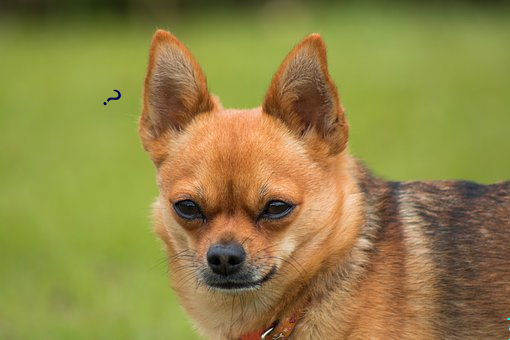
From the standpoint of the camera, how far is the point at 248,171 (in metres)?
4.21

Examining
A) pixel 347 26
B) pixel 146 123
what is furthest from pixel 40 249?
pixel 347 26

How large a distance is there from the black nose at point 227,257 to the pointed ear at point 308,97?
83 centimetres

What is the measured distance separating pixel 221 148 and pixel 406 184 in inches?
48.5

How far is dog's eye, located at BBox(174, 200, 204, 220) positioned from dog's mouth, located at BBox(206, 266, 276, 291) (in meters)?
0.35

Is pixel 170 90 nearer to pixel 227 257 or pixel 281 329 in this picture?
pixel 227 257

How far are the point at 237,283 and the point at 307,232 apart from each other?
455 millimetres

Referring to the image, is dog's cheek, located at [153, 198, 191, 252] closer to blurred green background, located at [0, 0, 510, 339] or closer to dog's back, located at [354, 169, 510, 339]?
blurred green background, located at [0, 0, 510, 339]

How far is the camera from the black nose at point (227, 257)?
406 cm

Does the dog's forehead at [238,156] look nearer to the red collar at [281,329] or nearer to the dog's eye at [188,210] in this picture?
the dog's eye at [188,210]

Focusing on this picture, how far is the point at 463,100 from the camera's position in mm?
13008

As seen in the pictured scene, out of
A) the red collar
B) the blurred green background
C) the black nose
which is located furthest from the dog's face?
the blurred green background

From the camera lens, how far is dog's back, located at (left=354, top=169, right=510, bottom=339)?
4.32 meters

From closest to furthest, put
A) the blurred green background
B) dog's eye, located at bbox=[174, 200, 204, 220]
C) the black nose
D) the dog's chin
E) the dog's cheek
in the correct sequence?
the black nose → the dog's chin → dog's eye, located at bbox=[174, 200, 204, 220] → the dog's cheek → the blurred green background

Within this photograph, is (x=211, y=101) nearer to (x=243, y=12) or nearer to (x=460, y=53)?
(x=460, y=53)
